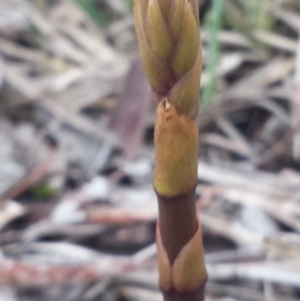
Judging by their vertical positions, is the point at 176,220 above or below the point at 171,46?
below

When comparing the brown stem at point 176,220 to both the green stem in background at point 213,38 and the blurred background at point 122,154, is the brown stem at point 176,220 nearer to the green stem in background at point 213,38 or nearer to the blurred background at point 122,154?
the blurred background at point 122,154

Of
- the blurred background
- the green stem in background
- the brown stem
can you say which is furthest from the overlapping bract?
the green stem in background

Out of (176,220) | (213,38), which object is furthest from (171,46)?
(213,38)

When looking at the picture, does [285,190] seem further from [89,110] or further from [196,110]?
[196,110]

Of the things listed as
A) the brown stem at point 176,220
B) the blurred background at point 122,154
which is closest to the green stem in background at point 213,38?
the blurred background at point 122,154

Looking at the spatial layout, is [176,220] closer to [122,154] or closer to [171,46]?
[171,46]

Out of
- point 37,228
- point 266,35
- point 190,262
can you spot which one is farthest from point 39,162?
point 190,262
